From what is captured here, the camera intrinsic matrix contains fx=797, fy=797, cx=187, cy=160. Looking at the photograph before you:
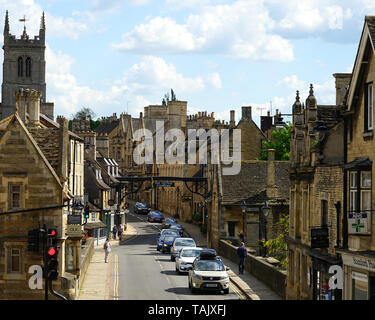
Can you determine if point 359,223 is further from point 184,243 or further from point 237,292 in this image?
point 184,243

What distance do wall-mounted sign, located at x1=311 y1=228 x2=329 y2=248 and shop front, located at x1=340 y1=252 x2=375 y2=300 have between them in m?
2.77

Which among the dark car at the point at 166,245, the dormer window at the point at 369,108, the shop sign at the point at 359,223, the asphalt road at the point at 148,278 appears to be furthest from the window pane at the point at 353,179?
the dark car at the point at 166,245

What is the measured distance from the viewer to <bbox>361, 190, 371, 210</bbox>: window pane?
23906 mm

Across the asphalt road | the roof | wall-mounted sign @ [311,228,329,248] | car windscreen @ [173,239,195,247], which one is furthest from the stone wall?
the roof

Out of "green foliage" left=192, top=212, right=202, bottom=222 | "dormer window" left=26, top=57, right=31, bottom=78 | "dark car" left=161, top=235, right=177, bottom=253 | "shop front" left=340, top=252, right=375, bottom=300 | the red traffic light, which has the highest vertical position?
"dormer window" left=26, top=57, right=31, bottom=78

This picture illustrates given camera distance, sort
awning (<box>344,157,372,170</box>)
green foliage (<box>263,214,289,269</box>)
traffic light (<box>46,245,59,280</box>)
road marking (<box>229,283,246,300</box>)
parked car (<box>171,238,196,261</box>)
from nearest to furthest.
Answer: awning (<box>344,157,372,170</box>) < traffic light (<box>46,245,59,280</box>) < road marking (<box>229,283,246,300</box>) < green foliage (<box>263,214,289,269</box>) < parked car (<box>171,238,196,261</box>)

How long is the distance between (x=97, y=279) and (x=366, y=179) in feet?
66.1

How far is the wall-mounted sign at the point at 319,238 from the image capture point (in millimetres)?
28125

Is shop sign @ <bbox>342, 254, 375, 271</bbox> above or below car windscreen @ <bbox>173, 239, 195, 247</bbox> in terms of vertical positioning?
above

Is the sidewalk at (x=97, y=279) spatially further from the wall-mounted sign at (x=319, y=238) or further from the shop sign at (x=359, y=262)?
the shop sign at (x=359, y=262)

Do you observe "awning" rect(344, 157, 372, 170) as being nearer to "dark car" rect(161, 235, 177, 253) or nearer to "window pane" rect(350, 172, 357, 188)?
"window pane" rect(350, 172, 357, 188)

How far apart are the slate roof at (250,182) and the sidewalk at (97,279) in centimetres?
1071

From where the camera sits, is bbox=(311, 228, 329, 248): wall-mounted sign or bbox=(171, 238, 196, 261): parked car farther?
bbox=(171, 238, 196, 261): parked car
